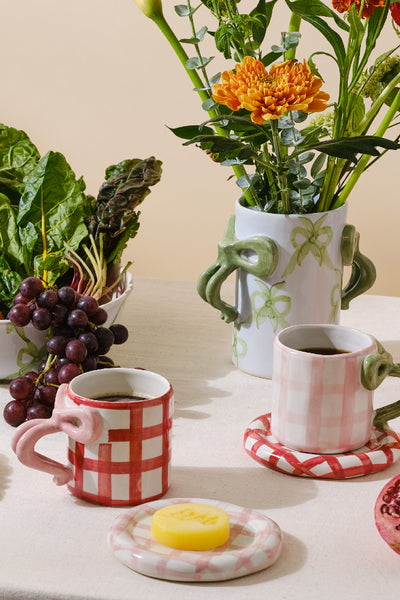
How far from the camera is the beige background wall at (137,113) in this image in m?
2.77

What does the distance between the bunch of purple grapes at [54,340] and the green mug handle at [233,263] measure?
0.55 ft

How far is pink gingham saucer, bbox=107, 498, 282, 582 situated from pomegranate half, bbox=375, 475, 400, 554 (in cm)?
9

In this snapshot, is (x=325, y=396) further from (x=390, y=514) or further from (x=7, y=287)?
(x=7, y=287)

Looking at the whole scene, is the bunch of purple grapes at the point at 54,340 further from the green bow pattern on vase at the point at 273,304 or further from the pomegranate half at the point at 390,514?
the pomegranate half at the point at 390,514

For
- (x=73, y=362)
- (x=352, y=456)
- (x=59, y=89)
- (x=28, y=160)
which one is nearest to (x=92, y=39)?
(x=59, y=89)

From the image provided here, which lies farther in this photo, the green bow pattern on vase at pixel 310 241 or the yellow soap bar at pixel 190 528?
the green bow pattern on vase at pixel 310 241

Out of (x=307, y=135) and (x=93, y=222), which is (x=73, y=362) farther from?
(x=307, y=135)

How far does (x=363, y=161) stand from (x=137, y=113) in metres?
1.93

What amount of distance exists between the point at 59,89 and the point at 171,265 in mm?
753

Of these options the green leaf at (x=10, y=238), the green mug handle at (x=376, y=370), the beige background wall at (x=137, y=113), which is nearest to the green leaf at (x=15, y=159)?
the green leaf at (x=10, y=238)

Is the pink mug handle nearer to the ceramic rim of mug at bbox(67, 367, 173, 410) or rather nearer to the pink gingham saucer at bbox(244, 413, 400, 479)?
the ceramic rim of mug at bbox(67, 367, 173, 410)

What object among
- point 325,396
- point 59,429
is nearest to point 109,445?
point 59,429

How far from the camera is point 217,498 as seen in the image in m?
0.77

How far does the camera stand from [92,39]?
281cm
